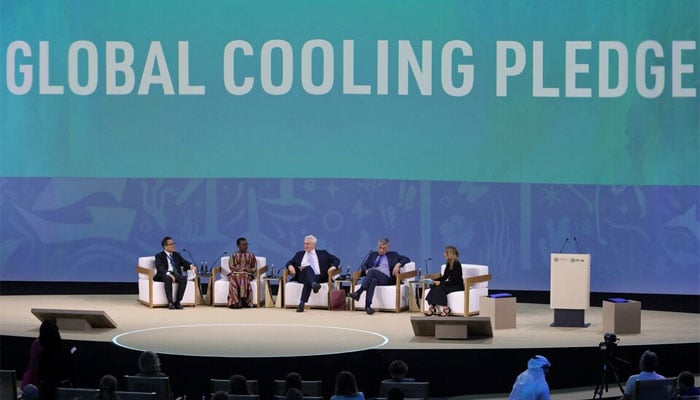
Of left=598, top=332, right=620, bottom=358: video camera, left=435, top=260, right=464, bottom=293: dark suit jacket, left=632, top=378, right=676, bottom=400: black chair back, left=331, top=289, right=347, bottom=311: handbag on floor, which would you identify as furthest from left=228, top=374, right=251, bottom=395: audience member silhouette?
left=331, top=289, right=347, bottom=311: handbag on floor

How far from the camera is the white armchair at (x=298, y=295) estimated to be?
13.9 meters

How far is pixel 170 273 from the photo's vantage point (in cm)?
1382

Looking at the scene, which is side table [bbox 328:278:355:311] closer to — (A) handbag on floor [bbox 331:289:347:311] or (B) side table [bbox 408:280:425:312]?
(A) handbag on floor [bbox 331:289:347:311]

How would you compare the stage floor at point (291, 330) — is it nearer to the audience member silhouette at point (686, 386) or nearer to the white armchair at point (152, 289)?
the white armchair at point (152, 289)

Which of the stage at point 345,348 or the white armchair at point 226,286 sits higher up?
the white armchair at point 226,286

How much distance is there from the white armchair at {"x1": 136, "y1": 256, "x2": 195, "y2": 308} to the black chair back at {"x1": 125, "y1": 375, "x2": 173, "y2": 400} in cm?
488

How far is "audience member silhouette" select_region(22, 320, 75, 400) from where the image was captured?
964 cm

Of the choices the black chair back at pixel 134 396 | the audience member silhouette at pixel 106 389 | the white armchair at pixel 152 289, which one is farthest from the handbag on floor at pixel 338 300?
the audience member silhouette at pixel 106 389

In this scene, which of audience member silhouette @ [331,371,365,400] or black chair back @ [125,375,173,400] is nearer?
audience member silhouette @ [331,371,365,400]

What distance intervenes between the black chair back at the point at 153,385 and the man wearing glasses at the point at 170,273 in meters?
4.87

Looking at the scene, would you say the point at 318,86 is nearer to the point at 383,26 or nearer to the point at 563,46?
the point at 383,26

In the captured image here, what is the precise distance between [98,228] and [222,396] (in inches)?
337

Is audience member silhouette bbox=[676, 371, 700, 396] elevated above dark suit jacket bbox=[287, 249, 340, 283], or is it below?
below

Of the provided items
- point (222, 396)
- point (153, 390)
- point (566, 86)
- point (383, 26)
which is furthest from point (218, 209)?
point (222, 396)
